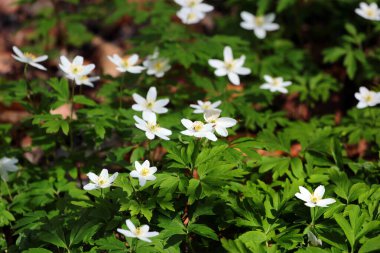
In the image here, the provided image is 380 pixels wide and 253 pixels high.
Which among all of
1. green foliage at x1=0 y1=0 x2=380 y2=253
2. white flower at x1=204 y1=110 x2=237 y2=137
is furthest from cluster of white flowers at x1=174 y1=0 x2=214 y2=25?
white flower at x1=204 y1=110 x2=237 y2=137

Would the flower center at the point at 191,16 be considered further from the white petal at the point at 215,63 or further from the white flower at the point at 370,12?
the white flower at the point at 370,12

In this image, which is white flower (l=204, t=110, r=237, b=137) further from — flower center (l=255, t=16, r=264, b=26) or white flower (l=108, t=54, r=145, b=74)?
flower center (l=255, t=16, r=264, b=26)

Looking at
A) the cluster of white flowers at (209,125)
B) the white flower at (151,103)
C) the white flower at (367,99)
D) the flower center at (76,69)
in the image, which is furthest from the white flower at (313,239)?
the flower center at (76,69)

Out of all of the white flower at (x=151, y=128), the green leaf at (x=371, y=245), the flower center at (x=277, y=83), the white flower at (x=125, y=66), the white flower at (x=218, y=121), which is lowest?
the flower center at (x=277, y=83)

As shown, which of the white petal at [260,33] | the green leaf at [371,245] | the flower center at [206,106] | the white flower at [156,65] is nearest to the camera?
the green leaf at [371,245]

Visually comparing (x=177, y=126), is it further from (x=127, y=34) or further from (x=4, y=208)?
(x=127, y=34)
